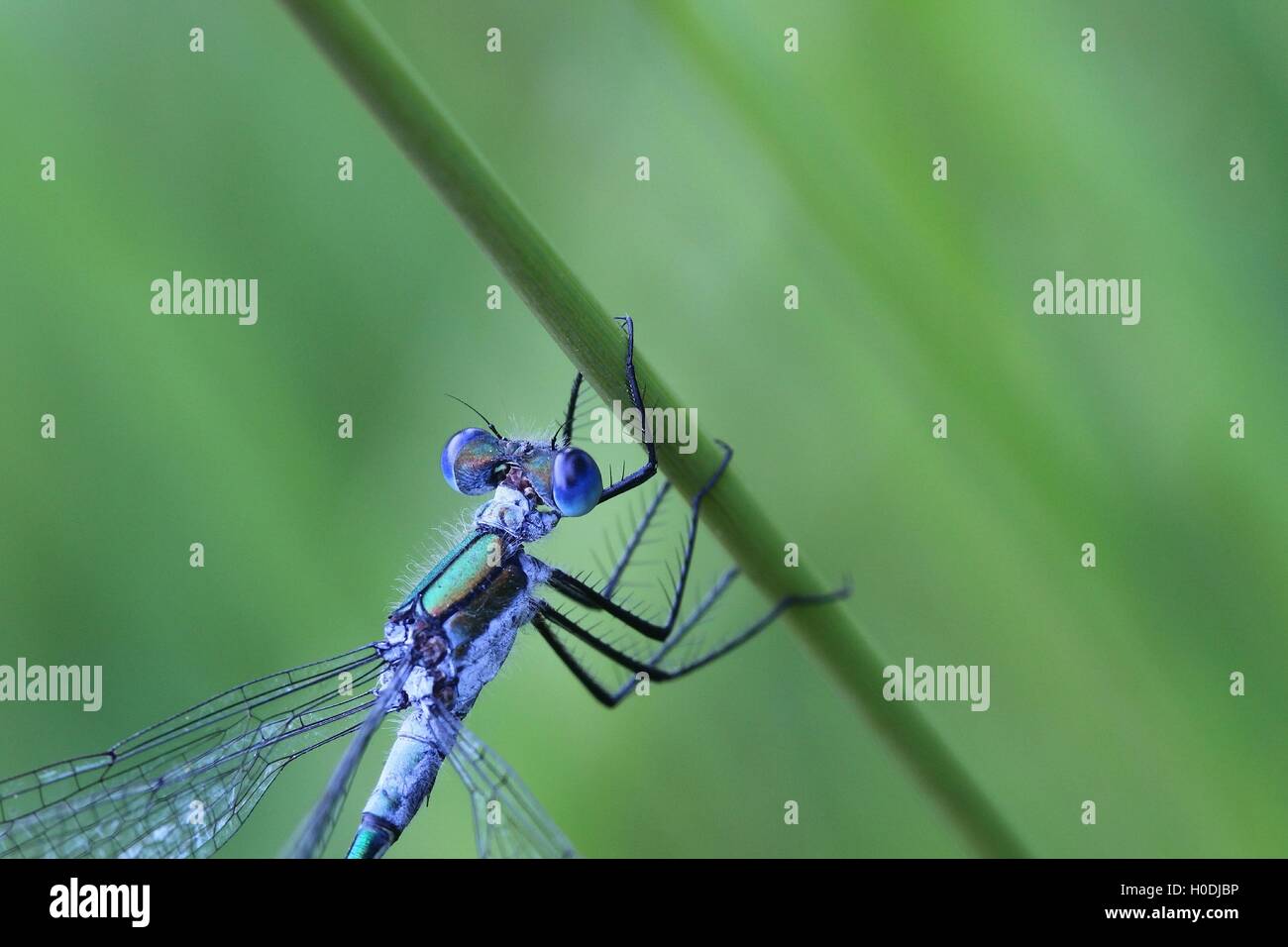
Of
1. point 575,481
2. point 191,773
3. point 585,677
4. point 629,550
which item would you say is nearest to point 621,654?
point 585,677

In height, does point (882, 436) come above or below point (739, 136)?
below

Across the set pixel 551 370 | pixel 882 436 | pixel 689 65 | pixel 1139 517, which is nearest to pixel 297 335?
pixel 551 370

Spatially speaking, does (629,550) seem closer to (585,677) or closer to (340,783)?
(585,677)

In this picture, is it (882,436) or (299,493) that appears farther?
(299,493)

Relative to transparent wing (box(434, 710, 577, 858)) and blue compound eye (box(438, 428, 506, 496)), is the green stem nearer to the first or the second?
transparent wing (box(434, 710, 577, 858))

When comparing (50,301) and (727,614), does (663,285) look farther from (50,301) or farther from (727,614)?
(50,301)

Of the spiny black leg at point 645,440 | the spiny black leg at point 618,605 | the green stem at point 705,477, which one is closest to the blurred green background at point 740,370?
the green stem at point 705,477

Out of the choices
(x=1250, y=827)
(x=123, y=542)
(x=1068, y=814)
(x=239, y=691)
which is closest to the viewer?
(x=1250, y=827)

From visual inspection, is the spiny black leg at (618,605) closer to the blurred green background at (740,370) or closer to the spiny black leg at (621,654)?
the spiny black leg at (621,654)
